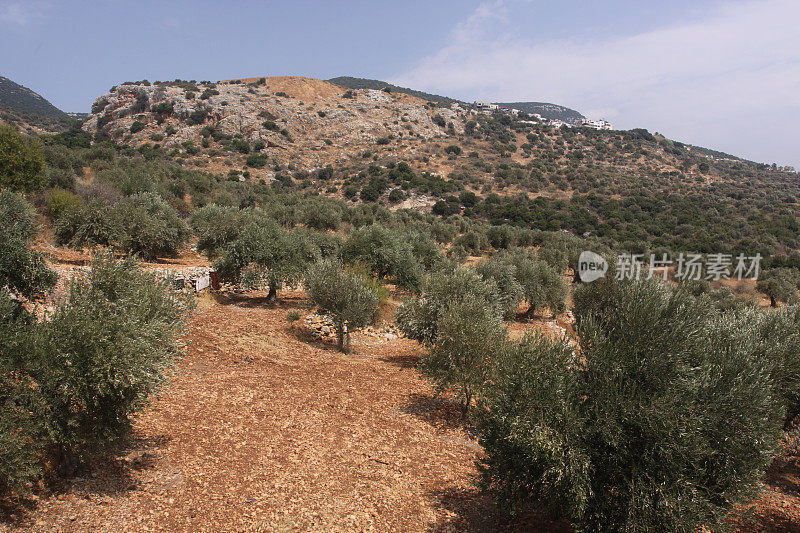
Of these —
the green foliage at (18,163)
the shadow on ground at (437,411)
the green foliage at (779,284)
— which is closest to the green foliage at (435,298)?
the shadow on ground at (437,411)

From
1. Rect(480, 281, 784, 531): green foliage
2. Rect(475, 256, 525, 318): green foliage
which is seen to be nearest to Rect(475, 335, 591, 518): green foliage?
Rect(480, 281, 784, 531): green foliage

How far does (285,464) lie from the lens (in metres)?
9.29

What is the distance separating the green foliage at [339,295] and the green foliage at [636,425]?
1059cm

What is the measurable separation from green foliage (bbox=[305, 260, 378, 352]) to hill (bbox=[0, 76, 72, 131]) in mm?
85070

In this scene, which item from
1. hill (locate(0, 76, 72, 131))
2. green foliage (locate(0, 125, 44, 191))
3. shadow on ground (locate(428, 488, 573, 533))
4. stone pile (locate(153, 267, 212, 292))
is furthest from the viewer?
hill (locate(0, 76, 72, 131))

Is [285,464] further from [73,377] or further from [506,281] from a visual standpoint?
[506,281]

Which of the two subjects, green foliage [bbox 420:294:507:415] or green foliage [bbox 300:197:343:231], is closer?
green foliage [bbox 420:294:507:415]

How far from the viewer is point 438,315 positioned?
1744 centimetres

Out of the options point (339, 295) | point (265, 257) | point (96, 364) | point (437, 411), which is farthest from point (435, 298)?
point (96, 364)

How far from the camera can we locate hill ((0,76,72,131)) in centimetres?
7806

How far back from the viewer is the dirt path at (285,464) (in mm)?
7230

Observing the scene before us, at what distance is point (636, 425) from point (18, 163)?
1391 inches

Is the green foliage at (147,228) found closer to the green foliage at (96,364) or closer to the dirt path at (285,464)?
the dirt path at (285,464)

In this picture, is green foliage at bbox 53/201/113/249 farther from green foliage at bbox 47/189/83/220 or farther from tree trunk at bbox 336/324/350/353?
tree trunk at bbox 336/324/350/353
